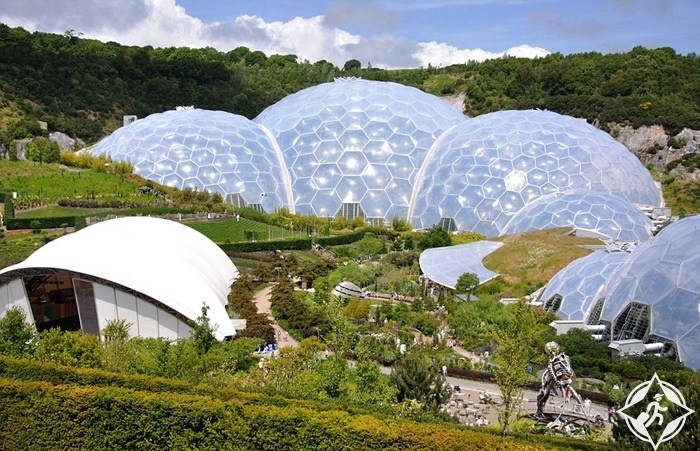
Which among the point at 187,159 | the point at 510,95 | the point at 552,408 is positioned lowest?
the point at 552,408

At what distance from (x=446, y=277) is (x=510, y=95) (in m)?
49.6

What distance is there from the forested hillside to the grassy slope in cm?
3484

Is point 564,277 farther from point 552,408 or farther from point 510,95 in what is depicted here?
point 510,95

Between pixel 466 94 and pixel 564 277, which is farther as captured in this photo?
pixel 466 94

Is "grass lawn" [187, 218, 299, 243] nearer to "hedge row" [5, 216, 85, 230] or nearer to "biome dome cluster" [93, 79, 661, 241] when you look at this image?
"biome dome cluster" [93, 79, 661, 241]

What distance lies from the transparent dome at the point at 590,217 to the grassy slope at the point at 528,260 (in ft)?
7.24

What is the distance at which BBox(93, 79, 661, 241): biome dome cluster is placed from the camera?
117 feet

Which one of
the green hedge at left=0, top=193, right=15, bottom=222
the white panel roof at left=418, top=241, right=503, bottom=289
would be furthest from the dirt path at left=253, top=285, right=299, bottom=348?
the green hedge at left=0, top=193, right=15, bottom=222

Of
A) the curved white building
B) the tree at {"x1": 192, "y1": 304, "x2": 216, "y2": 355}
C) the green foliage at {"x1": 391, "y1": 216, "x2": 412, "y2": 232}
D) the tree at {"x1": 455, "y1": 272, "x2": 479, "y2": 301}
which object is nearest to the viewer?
the tree at {"x1": 192, "y1": 304, "x2": 216, "y2": 355}

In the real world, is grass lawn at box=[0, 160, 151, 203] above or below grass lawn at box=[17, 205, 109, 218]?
above

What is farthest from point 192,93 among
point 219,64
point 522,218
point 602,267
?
point 602,267

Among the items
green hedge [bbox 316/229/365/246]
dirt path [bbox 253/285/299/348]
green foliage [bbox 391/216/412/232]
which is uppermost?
green foliage [bbox 391/216/412/232]

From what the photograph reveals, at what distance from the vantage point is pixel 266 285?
27.4m

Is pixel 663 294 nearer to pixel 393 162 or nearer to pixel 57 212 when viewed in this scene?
pixel 393 162
